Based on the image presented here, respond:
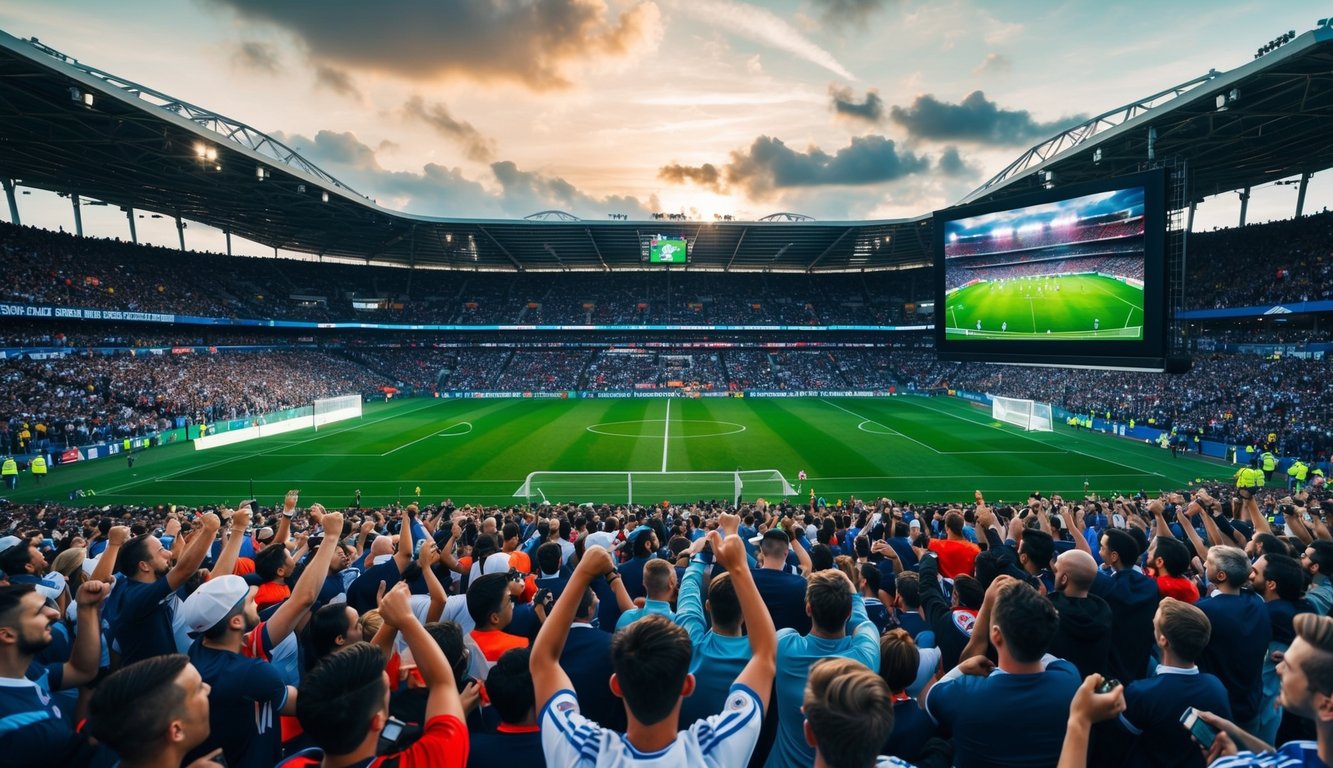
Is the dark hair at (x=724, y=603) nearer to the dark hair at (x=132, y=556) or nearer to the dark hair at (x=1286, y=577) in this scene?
the dark hair at (x=132, y=556)

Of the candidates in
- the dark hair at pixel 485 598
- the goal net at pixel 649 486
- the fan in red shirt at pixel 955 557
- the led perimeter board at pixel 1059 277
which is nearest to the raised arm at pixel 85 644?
the dark hair at pixel 485 598

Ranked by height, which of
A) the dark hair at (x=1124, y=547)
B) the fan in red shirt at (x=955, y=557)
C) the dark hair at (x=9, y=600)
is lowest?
the fan in red shirt at (x=955, y=557)

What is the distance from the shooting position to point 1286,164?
4294 centimetres

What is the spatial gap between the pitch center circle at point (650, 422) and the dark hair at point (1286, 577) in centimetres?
3337

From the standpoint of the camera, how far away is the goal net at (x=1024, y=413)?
133ft

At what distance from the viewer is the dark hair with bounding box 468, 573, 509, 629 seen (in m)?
4.34

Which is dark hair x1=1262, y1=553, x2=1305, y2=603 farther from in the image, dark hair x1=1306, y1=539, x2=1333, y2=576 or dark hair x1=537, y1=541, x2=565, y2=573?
dark hair x1=537, y1=541, x2=565, y2=573

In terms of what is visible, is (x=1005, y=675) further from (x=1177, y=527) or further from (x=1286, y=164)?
(x=1286, y=164)

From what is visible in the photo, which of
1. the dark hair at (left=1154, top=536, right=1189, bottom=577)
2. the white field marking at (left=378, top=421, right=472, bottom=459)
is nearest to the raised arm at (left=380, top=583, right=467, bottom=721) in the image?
the dark hair at (left=1154, top=536, right=1189, bottom=577)

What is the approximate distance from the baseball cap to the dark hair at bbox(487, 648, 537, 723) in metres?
1.94

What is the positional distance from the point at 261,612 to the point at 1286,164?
62.8 metres

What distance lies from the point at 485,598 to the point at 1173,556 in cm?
596

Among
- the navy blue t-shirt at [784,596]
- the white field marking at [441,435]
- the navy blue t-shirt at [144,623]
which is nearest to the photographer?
Answer: the navy blue t-shirt at [144,623]

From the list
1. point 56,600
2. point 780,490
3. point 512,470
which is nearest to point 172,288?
point 512,470
